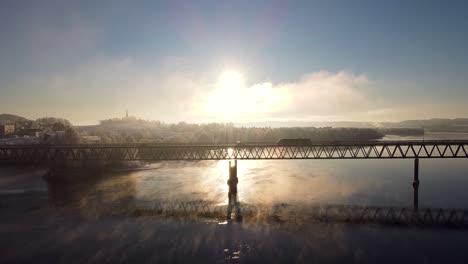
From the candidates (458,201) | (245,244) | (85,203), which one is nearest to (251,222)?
(245,244)

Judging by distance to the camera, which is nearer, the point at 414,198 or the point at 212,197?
the point at 414,198

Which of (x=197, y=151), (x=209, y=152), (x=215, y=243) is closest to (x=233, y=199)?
(x=197, y=151)

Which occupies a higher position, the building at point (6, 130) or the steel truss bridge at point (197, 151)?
the building at point (6, 130)

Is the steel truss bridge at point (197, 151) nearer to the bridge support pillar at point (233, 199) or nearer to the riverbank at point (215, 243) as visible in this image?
the bridge support pillar at point (233, 199)

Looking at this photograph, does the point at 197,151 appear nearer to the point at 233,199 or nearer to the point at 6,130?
the point at 233,199

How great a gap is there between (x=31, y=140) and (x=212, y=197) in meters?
96.0

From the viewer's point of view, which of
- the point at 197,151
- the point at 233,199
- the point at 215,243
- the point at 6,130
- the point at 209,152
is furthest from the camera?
the point at 6,130

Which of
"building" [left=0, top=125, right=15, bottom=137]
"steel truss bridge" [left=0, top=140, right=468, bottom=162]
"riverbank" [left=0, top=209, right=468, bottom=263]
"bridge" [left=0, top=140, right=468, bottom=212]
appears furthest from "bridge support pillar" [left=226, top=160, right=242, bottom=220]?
"building" [left=0, top=125, right=15, bottom=137]

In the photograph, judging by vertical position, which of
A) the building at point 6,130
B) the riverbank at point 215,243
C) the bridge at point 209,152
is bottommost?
the riverbank at point 215,243

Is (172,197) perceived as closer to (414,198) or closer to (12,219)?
(12,219)

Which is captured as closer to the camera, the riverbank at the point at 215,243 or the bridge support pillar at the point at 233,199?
the riverbank at the point at 215,243

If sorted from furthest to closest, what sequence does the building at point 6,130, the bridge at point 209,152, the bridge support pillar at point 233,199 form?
the building at point 6,130 < the bridge at point 209,152 < the bridge support pillar at point 233,199


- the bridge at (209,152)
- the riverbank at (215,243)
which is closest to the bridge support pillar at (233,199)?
the bridge at (209,152)

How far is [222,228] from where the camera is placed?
38.5 metres
